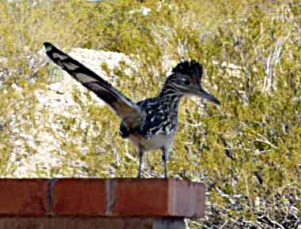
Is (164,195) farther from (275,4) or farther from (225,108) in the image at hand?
(275,4)

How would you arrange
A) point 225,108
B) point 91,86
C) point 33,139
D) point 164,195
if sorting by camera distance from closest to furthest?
point 164,195 < point 91,86 < point 225,108 < point 33,139

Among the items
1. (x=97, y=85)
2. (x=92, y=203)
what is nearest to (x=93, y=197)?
(x=92, y=203)

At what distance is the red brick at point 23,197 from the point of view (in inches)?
75.0

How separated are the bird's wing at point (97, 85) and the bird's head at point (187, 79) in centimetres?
15

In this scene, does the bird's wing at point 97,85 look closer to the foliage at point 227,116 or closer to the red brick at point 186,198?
the red brick at point 186,198

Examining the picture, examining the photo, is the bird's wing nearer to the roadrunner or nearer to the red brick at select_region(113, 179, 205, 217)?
the roadrunner

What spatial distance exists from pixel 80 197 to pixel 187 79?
3.02 ft

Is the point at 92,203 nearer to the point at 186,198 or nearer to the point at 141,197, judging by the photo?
the point at 141,197

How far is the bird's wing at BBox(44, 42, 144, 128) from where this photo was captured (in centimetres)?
197

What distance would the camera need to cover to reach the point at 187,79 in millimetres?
2732

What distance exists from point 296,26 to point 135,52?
4.74 ft

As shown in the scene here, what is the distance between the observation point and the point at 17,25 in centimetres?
1263

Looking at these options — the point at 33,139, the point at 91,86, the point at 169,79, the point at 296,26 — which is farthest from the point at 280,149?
the point at 91,86

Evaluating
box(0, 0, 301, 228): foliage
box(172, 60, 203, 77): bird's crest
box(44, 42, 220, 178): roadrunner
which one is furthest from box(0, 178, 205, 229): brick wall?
box(0, 0, 301, 228): foliage
